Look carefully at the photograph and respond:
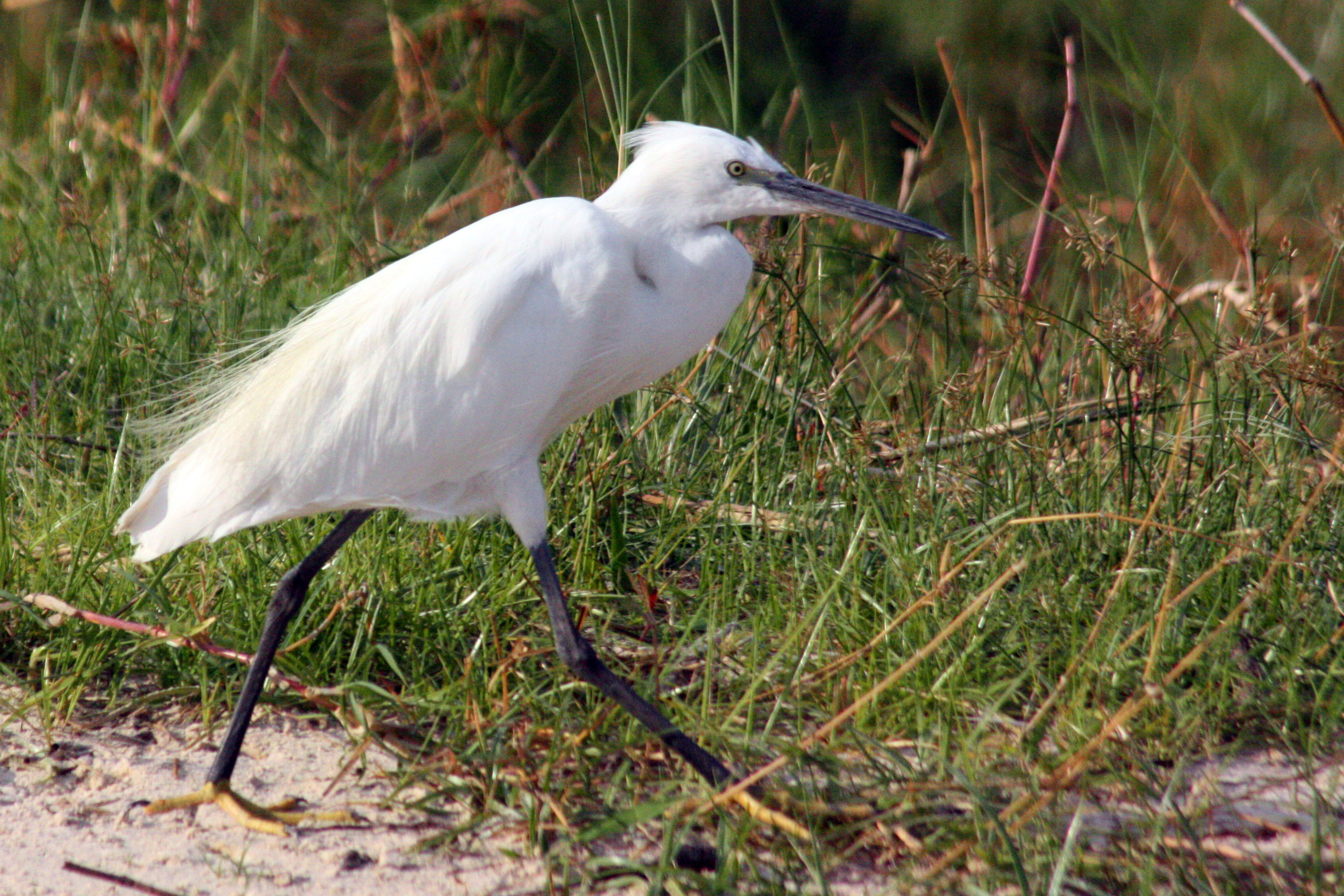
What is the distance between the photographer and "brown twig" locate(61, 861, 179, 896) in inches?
69.0

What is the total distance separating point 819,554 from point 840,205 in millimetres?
765

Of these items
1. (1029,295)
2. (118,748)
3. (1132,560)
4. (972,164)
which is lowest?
(118,748)

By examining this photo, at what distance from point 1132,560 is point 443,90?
3656 millimetres

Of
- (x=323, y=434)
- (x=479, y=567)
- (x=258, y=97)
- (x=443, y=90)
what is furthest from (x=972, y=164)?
(x=258, y=97)

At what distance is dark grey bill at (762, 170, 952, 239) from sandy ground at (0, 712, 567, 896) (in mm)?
1102

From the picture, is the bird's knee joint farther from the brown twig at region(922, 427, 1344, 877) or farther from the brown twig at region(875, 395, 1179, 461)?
the brown twig at region(875, 395, 1179, 461)

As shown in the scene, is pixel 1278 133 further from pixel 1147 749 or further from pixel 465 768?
pixel 465 768

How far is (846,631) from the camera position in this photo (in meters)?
2.34

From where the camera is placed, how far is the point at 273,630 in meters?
2.20

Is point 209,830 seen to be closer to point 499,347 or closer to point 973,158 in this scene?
point 499,347

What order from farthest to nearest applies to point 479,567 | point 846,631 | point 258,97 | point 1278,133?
point 1278,133, point 258,97, point 479,567, point 846,631

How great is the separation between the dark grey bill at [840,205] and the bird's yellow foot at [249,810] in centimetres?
123

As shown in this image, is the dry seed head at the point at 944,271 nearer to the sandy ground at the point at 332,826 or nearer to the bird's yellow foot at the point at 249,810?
the sandy ground at the point at 332,826

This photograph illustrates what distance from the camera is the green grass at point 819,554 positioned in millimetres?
1964
